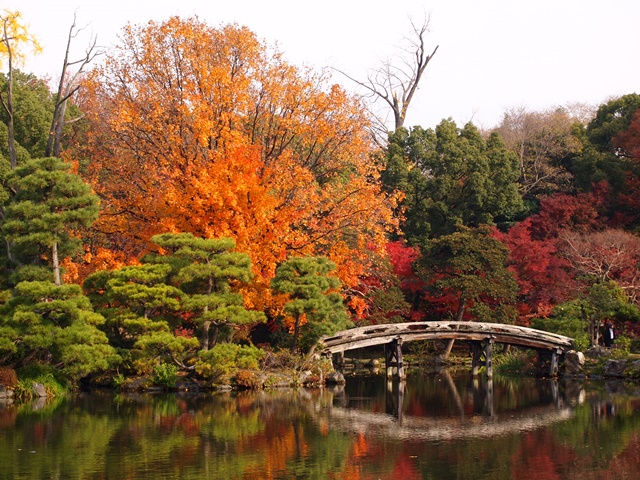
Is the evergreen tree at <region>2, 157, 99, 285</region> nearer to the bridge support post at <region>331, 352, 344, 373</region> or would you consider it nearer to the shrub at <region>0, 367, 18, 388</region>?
the shrub at <region>0, 367, 18, 388</region>

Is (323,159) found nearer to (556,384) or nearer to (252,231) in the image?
(252,231)

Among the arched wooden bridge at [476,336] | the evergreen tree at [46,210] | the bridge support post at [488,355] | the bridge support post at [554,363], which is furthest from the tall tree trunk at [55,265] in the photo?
the bridge support post at [554,363]

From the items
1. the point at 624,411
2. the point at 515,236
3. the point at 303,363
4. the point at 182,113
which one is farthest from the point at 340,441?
the point at 515,236

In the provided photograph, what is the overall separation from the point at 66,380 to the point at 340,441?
10.9 metres

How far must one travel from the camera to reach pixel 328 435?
16547 millimetres

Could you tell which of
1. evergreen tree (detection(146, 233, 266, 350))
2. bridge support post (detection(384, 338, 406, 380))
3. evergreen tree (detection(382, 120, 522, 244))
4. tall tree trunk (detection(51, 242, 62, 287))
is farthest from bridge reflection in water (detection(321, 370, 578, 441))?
evergreen tree (detection(382, 120, 522, 244))

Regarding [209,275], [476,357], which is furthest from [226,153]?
[476,357]

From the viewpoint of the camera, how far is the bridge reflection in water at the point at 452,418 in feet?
56.6

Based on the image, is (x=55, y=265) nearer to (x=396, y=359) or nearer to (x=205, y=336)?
(x=205, y=336)

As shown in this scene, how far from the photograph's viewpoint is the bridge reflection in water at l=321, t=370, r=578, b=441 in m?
17.2

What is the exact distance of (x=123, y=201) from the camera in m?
27.8

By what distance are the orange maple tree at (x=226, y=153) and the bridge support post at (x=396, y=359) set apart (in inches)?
103

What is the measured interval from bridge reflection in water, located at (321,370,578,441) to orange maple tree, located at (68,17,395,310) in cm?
Result: 626

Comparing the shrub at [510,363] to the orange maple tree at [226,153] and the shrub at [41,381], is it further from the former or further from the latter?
the shrub at [41,381]
